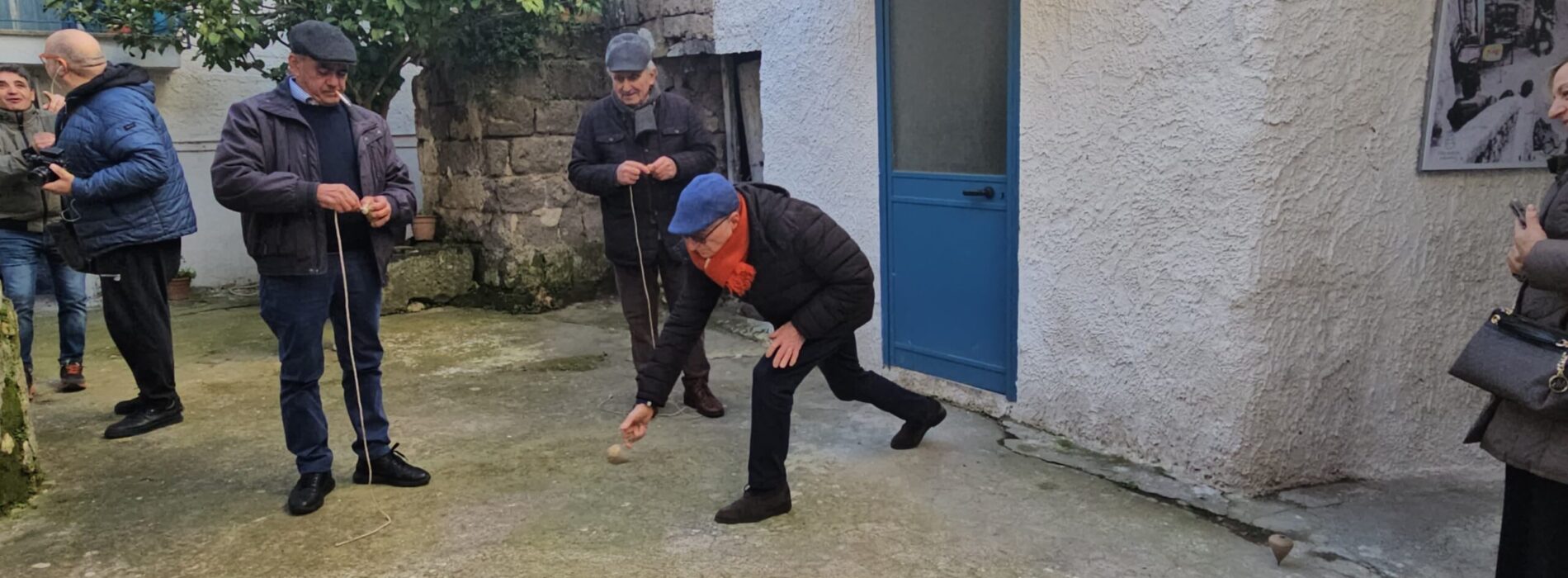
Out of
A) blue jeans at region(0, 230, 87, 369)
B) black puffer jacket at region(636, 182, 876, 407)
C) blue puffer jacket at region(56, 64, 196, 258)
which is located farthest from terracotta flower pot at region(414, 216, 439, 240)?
black puffer jacket at region(636, 182, 876, 407)

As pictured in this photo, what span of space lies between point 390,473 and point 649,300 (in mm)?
1344

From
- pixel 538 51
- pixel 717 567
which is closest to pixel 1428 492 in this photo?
pixel 717 567

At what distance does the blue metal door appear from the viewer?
4.46 m

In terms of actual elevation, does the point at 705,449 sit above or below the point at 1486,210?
below

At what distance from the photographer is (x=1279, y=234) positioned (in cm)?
347

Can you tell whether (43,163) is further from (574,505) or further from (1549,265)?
(1549,265)

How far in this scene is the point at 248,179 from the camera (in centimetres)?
332

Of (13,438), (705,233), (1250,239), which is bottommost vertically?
(13,438)

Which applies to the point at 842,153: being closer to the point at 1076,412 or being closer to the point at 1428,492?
the point at 1076,412

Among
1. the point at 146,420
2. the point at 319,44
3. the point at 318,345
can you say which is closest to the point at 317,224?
the point at 318,345

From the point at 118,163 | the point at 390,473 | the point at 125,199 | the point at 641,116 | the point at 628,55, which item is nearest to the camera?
the point at 390,473

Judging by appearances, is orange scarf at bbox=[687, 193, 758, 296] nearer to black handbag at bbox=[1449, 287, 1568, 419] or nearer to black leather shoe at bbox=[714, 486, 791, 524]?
black leather shoe at bbox=[714, 486, 791, 524]

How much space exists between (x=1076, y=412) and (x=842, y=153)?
1.76 m

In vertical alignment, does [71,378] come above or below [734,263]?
below
